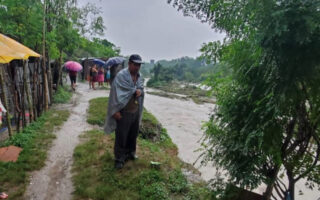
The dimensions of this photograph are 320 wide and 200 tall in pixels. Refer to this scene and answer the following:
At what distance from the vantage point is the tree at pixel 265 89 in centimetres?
151

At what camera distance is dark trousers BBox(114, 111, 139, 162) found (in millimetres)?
3523

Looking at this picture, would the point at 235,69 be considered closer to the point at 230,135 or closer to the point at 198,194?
the point at 230,135

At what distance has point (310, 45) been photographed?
1497 mm

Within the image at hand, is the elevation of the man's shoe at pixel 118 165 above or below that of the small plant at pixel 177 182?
above

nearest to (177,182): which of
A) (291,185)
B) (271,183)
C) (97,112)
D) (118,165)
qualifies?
(118,165)

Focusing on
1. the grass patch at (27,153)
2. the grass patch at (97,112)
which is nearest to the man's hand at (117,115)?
the grass patch at (27,153)

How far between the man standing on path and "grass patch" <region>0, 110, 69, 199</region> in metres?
1.43

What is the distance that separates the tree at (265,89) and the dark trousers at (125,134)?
1.46 metres

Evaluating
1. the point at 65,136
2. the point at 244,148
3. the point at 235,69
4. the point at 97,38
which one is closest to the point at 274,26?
the point at 235,69

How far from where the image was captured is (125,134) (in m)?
3.58

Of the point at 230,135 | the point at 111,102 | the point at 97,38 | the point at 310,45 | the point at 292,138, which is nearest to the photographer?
the point at 310,45

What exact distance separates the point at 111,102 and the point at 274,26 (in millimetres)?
2493

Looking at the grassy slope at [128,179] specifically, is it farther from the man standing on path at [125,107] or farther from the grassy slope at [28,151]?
the grassy slope at [28,151]

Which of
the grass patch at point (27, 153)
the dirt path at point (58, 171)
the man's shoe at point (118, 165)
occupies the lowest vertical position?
the dirt path at point (58, 171)
